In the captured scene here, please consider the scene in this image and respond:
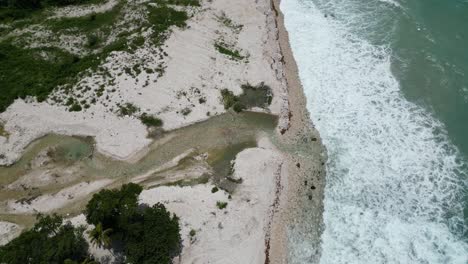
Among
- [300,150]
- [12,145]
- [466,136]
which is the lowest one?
[12,145]

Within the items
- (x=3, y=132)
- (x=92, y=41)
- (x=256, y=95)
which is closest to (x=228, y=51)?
(x=256, y=95)

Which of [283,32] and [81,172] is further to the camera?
[283,32]

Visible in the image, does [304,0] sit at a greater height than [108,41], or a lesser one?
greater

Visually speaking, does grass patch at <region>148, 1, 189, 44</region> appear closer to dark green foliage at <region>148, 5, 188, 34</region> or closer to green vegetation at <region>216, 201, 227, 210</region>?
dark green foliage at <region>148, 5, 188, 34</region>

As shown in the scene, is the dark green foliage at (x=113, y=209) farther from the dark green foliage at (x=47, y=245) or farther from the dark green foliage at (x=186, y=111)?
the dark green foliage at (x=186, y=111)

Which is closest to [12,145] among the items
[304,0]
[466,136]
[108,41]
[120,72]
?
[120,72]

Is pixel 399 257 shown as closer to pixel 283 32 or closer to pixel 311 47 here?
pixel 311 47
